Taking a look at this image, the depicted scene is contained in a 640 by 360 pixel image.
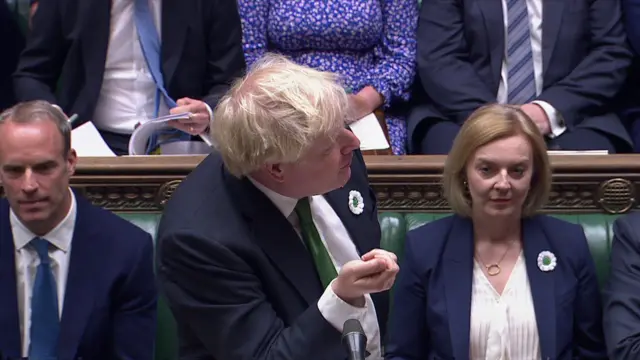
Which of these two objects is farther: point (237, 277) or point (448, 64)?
point (448, 64)

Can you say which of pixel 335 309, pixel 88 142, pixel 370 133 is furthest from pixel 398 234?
pixel 335 309

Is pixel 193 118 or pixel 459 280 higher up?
pixel 193 118

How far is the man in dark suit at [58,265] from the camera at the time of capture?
2.16m

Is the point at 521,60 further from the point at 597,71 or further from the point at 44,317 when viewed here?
the point at 44,317

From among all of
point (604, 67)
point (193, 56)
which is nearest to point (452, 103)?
point (604, 67)

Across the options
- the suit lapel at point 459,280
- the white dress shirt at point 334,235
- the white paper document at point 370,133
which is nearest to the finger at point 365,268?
the white dress shirt at point 334,235

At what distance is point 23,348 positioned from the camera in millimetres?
2170

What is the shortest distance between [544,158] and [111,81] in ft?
4.23

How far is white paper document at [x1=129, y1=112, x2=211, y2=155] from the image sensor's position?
2.55 metres

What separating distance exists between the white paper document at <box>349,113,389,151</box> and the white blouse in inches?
25.6

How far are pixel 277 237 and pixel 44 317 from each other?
2.49 feet

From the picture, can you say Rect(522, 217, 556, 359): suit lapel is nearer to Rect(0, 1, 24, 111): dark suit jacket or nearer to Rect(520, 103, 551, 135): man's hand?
Rect(520, 103, 551, 135): man's hand

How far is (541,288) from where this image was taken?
2.24 metres

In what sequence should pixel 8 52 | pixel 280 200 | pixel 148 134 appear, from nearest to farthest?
pixel 280 200 < pixel 148 134 < pixel 8 52
